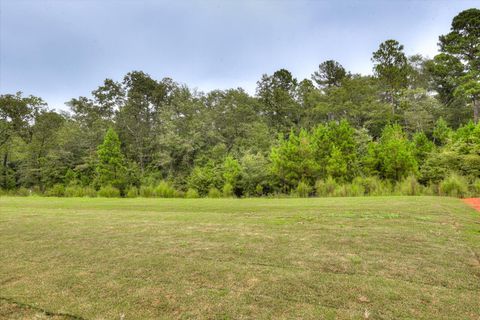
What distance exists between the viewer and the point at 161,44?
19.9 meters

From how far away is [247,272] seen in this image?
286 cm

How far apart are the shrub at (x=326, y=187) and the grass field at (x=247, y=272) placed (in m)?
10.7

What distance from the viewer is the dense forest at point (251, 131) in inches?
747

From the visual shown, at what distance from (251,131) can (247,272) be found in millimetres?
24241

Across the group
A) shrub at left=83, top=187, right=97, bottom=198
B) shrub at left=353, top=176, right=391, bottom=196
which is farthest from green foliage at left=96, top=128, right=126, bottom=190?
shrub at left=353, top=176, right=391, bottom=196

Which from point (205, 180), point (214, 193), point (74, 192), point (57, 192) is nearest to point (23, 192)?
point (57, 192)

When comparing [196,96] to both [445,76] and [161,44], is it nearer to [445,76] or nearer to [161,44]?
[161,44]

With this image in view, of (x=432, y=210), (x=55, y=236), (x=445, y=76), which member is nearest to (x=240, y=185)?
(x=432, y=210)

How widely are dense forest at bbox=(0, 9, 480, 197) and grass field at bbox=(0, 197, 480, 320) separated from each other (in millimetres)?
12830

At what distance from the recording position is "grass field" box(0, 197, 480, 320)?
6.94ft

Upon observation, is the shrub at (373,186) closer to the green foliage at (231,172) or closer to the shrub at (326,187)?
the shrub at (326,187)

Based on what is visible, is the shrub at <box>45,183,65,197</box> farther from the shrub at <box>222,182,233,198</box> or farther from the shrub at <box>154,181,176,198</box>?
the shrub at <box>222,182,233,198</box>

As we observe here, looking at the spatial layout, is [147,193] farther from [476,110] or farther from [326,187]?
[476,110]

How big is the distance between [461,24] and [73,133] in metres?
38.6
